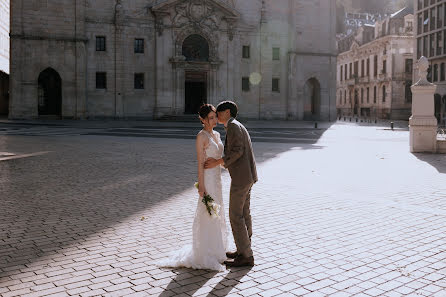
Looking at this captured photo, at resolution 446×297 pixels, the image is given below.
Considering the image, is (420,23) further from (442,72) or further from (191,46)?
(191,46)

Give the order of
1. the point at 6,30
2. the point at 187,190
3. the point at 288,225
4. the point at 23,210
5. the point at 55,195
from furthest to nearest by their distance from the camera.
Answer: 1. the point at 6,30
2. the point at 187,190
3. the point at 55,195
4. the point at 23,210
5. the point at 288,225

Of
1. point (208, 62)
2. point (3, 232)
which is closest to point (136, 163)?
point (3, 232)

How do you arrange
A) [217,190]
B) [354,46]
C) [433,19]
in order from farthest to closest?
[354,46]
[433,19]
[217,190]

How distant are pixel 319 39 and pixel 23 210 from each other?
45832 millimetres

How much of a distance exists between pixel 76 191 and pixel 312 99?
4492 centimetres

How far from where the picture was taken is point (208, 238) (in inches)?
221

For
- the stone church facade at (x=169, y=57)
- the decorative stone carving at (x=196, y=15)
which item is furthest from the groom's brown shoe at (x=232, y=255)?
the decorative stone carving at (x=196, y=15)

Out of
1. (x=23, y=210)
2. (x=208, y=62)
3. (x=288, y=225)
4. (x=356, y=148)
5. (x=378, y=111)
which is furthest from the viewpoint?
(x=378, y=111)

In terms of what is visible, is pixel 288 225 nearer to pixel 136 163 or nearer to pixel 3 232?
pixel 3 232

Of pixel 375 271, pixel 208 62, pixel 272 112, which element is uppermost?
pixel 208 62

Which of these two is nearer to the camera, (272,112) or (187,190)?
(187,190)

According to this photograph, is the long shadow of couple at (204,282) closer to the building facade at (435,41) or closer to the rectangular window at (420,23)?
the building facade at (435,41)

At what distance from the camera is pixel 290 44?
4919 centimetres

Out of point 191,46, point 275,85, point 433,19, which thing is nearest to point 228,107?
point 191,46
